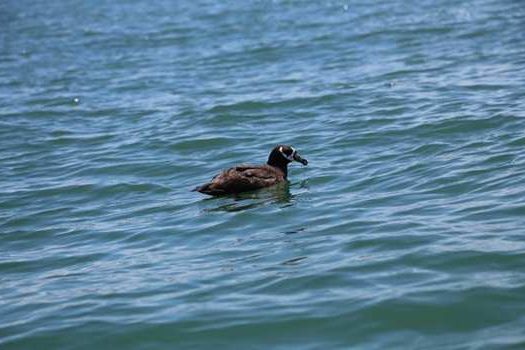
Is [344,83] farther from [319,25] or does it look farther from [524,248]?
[524,248]

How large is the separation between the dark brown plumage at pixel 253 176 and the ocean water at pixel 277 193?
0.48ft

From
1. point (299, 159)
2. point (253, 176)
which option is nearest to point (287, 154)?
point (299, 159)

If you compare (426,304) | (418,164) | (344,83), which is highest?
(344,83)

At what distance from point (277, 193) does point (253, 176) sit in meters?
0.40


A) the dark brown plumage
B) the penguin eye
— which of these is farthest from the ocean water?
the penguin eye

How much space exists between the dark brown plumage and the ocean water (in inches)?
5.7

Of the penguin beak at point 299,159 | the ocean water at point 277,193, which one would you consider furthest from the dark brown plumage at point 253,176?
the ocean water at point 277,193

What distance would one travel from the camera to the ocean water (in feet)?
27.9

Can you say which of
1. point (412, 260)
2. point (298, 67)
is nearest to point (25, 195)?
point (412, 260)

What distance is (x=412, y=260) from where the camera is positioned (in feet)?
31.4

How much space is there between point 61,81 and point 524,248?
53.7ft

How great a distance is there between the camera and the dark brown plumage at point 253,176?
42.7 ft

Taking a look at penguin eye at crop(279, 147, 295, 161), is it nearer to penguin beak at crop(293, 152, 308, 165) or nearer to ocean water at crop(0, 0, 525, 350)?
penguin beak at crop(293, 152, 308, 165)

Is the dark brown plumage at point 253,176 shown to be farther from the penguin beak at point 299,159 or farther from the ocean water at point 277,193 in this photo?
the ocean water at point 277,193
